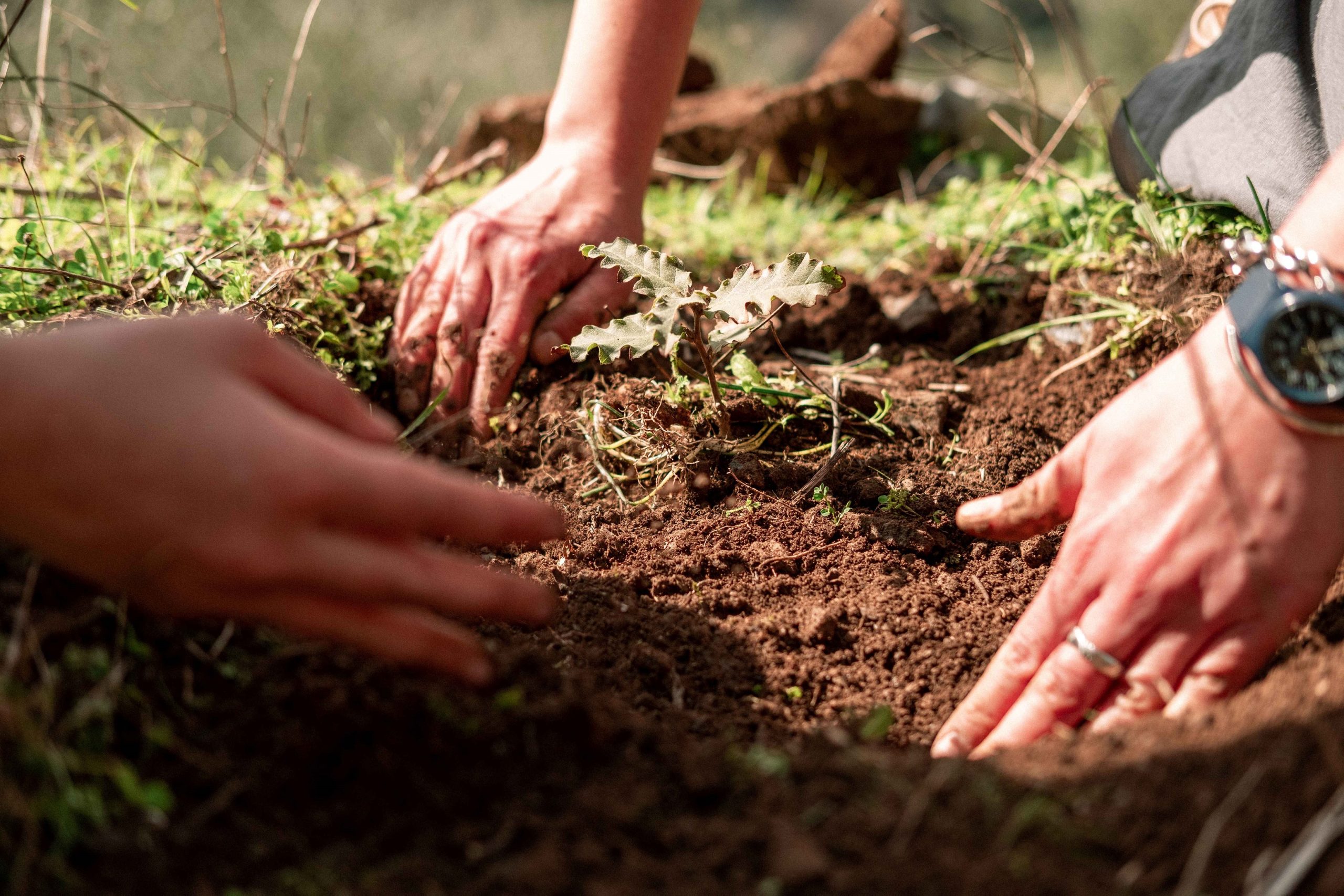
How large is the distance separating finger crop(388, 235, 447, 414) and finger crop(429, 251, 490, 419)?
0.07 ft

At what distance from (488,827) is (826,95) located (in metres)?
4.26

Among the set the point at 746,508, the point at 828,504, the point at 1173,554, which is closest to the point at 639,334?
the point at 746,508

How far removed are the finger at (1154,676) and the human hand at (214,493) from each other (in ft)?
Result: 3.08

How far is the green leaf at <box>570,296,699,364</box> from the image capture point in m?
1.83

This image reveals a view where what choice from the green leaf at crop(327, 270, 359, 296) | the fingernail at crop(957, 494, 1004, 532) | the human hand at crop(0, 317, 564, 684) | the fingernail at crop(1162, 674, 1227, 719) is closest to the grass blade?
the fingernail at crop(957, 494, 1004, 532)

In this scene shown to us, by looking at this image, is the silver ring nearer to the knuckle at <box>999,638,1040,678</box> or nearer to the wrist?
the knuckle at <box>999,638,1040,678</box>

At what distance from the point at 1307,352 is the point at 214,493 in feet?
4.70

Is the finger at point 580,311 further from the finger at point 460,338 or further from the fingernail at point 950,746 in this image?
the fingernail at point 950,746

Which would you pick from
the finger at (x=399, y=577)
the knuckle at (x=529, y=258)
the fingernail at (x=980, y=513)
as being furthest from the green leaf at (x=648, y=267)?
the finger at (x=399, y=577)

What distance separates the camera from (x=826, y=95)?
462cm

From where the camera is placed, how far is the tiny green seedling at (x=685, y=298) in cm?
182

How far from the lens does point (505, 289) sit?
228 cm

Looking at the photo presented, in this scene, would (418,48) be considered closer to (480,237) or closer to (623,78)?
(623,78)

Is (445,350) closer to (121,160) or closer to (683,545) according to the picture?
(683,545)
